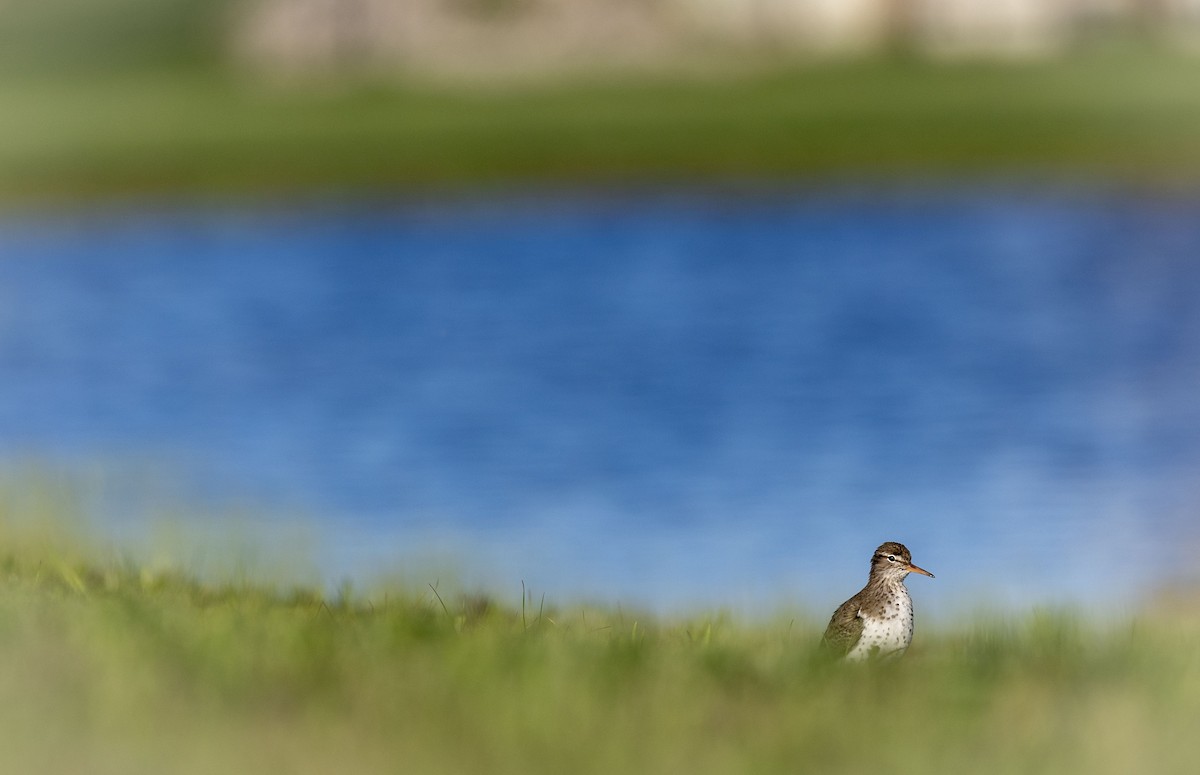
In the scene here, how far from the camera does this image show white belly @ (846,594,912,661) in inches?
230

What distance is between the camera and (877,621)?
5867 millimetres

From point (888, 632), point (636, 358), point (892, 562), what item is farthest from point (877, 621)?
point (636, 358)

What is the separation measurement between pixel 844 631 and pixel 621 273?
17668 mm

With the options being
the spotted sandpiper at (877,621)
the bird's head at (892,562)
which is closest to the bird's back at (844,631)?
the spotted sandpiper at (877,621)

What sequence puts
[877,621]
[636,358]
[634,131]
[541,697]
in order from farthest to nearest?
1. [634,131]
2. [636,358]
3. [877,621]
4. [541,697]

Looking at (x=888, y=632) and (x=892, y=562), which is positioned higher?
(x=892, y=562)

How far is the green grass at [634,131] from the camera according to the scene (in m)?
31.8

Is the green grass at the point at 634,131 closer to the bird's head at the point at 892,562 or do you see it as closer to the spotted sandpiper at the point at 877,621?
the bird's head at the point at 892,562

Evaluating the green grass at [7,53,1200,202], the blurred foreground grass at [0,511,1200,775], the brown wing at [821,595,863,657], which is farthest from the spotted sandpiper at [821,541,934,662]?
the green grass at [7,53,1200,202]

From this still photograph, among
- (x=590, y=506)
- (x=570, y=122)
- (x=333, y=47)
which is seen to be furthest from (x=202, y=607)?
(x=333, y=47)

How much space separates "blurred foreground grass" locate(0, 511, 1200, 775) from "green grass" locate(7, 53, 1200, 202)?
2558 cm

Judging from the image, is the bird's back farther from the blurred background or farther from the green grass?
the green grass

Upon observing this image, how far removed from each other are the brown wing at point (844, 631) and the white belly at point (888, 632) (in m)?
0.02

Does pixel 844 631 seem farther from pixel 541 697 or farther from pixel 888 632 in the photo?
pixel 541 697
